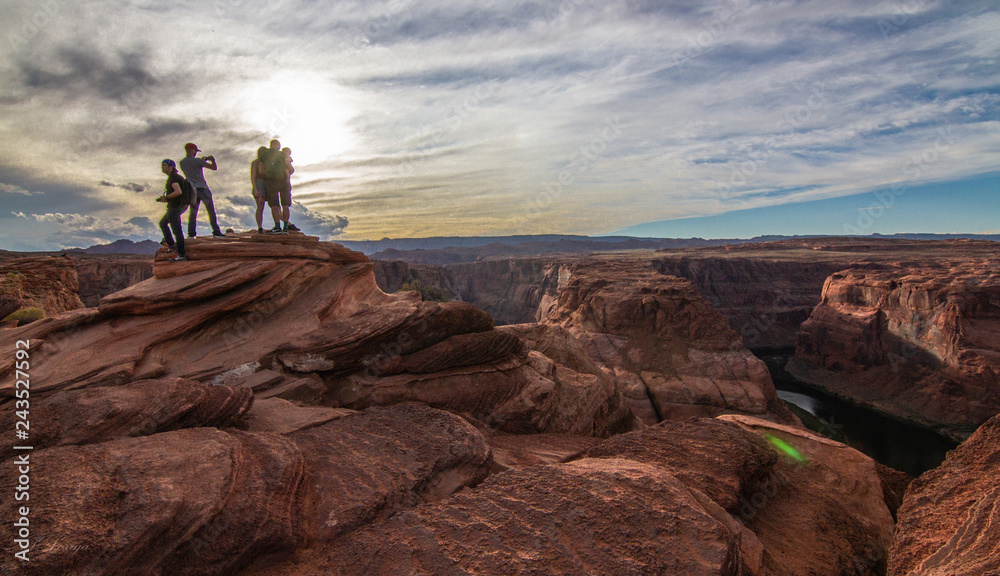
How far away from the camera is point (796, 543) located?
7.67 metres

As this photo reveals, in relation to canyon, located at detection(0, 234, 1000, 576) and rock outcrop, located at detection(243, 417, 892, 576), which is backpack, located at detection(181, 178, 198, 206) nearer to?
canyon, located at detection(0, 234, 1000, 576)

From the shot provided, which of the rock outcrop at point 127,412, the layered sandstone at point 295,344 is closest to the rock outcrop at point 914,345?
the layered sandstone at point 295,344

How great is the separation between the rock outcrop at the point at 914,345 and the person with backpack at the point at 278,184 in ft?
191

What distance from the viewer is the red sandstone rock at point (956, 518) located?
5270mm

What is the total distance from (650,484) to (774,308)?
94142mm

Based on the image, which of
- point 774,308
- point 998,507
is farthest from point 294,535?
point 774,308

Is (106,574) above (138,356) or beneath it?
beneath

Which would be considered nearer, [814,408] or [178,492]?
[178,492]

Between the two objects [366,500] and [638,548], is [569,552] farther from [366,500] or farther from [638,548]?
[366,500]

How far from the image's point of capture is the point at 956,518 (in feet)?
20.3

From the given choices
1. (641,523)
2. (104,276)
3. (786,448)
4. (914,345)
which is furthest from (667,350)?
(104,276)

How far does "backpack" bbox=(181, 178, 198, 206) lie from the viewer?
13070 millimetres

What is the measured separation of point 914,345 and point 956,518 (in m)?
60.0

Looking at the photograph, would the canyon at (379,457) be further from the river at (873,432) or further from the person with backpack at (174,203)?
the river at (873,432)
